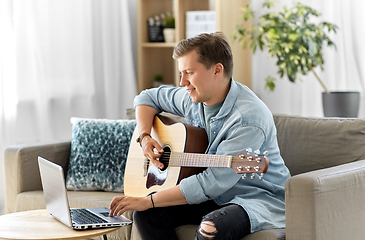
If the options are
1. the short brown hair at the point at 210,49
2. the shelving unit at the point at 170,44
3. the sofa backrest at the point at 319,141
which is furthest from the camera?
the shelving unit at the point at 170,44

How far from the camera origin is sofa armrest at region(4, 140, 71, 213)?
7.74 feet

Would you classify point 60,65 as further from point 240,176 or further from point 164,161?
point 240,176

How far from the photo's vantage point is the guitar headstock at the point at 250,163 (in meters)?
1.46

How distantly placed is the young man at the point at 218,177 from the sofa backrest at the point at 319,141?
30 cm

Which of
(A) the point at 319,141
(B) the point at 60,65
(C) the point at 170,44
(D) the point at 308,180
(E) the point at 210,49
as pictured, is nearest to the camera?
(D) the point at 308,180

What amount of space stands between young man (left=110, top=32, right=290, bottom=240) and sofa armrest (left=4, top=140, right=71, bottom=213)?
792 mm

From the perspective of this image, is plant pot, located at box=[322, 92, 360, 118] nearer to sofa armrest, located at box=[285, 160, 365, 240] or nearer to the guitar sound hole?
sofa armrest, located at box=[285, 160, 365, 240]

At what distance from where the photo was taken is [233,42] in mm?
3086

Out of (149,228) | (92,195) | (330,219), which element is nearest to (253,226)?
(330,219)

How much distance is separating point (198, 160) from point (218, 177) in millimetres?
107

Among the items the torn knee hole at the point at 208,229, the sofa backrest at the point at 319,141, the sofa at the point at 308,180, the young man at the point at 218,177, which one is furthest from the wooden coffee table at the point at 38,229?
the sofa backrest at the point at 319,141

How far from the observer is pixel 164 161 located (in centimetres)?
183

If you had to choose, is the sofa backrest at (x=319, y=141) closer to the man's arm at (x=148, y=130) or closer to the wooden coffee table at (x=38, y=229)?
the man's arm at (x=148, y=130)

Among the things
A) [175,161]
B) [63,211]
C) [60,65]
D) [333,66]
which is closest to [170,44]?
[60,65]
